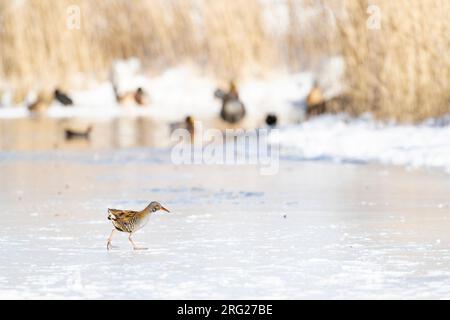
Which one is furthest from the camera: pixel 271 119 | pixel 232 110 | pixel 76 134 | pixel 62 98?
pixel 62 98

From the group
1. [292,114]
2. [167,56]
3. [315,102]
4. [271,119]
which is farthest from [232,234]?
[167,56]

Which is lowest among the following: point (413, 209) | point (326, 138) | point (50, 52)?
point (413, 209)

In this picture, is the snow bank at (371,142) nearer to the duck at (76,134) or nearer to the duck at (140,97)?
the duck at (76,134)

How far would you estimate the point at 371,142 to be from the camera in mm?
14156

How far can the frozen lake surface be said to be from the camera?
5.99 metres

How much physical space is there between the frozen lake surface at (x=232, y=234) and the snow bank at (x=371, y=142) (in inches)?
27.0

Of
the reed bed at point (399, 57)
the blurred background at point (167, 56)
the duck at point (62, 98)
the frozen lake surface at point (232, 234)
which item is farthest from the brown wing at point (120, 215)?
the duck at point (62, 98)

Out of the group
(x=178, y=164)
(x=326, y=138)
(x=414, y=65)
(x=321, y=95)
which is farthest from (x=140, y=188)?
(x=321, y=95)

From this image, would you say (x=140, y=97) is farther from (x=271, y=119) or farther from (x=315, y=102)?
(x=271, y=119)

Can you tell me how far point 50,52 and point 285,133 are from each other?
1123cm

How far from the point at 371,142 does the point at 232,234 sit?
21.9ft

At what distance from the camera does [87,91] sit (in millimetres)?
26703

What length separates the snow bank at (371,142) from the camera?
12773 millimetres

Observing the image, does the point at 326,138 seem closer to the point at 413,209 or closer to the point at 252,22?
the point at 413,209
